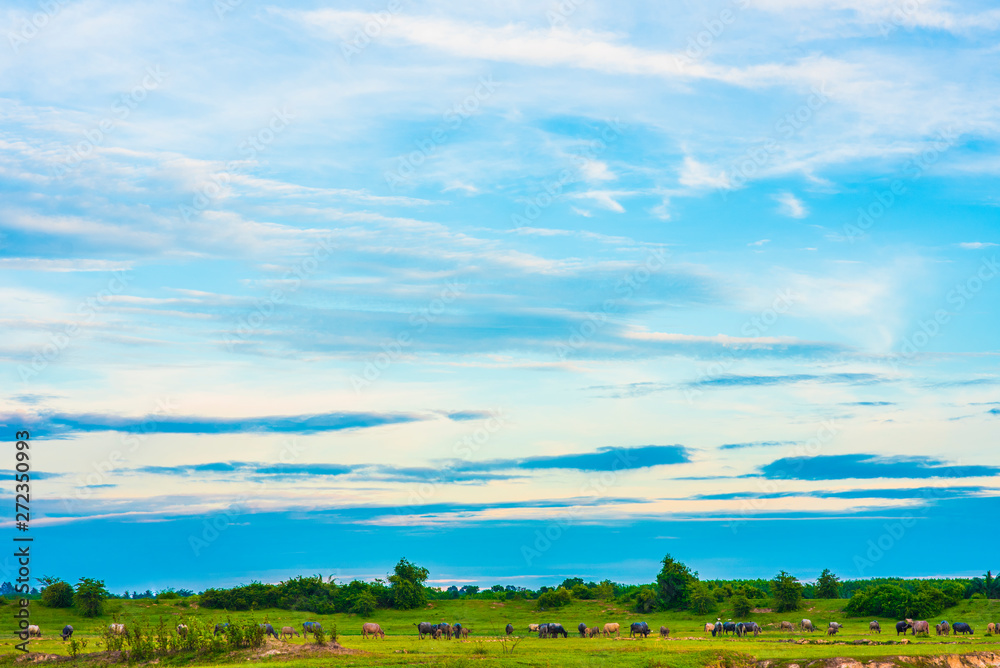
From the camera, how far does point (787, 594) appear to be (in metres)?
88.1

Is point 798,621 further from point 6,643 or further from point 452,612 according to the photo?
point 6,643

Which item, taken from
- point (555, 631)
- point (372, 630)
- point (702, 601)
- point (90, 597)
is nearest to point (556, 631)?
point (555, 631)

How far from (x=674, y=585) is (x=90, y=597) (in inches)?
2535

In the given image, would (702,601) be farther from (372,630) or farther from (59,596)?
(59,596)

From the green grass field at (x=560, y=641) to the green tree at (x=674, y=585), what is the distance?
11.8ft

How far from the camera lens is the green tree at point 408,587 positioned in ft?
328

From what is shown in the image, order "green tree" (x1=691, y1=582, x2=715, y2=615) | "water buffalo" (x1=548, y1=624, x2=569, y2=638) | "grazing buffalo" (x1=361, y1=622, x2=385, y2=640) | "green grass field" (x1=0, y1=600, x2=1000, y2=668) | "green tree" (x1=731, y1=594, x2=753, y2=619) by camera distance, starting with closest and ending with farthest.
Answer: "green grass field" (x1=0, y1=600, x2=1000, y2=668)
"water buffalo" (x1=548, y1=624, x2=569, y2=638)
"grazing buffalo" (x1=361, y1=622, x2=385, y2=640)
"green tree" (x1=731, y1=594, x2=753, y2=619)
"green tree" (x1=691, y1=582, x2=715, y2=615)

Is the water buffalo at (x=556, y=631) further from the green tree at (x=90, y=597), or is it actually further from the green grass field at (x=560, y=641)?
the green tree at (x=90, y=597)

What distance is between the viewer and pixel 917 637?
2458 inches

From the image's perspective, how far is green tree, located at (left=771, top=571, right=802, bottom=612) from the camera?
3460 inches

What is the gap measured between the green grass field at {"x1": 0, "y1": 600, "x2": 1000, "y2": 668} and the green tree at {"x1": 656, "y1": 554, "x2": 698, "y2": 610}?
3586mm

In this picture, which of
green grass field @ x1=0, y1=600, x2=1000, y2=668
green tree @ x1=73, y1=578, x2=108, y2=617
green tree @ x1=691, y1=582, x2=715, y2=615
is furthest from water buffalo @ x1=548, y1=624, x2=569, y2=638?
green tree @ x1=73, y1=578, x2=108, y2=617

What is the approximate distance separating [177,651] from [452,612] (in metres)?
51.0

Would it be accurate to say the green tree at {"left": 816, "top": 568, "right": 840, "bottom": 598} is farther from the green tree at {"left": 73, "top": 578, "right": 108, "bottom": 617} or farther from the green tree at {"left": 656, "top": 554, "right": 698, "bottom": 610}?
the green tree at {"left": 73, "top": 578, "right": 108, "bottom": 617}
